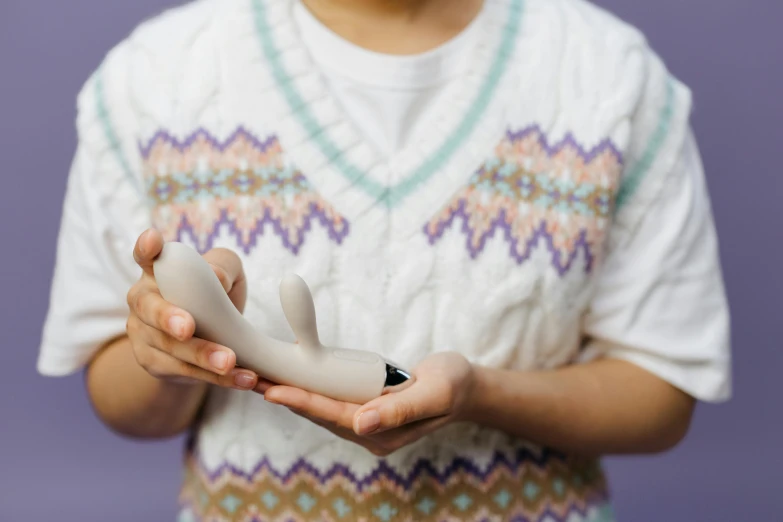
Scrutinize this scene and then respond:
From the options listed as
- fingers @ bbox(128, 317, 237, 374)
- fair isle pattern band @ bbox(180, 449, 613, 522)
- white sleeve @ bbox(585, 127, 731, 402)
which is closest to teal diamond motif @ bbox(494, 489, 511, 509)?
fair isle pattern band @ bbox(180, 449, 613, 522)

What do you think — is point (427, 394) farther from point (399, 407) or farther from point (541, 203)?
point (541, 203)

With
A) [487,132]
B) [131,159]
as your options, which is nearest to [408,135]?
[487,132]

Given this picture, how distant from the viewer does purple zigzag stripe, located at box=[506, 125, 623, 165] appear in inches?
25.6

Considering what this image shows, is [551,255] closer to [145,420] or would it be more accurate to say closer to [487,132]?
[487,132]

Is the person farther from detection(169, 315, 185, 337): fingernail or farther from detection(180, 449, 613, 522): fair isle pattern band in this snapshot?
detection(169, 315, 185, 337): fingernail

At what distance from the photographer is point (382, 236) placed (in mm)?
639

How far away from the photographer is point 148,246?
51 centimetres

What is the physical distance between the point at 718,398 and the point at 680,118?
6.5 inches

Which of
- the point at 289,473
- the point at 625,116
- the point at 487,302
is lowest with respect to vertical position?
the point at 289,473

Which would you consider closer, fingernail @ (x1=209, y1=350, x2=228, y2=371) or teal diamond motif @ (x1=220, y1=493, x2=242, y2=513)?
fingernail @ (x1=209, y1=350, x2=228, y2=371)

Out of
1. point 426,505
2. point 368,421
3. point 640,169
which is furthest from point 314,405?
point 640,169

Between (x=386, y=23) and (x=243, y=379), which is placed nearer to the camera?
(x=243, y=379)

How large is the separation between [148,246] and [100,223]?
0.16 metres

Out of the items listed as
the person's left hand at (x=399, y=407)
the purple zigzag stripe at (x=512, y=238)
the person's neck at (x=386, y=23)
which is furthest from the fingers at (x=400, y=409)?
the person's neck at (x=386, y=23)
